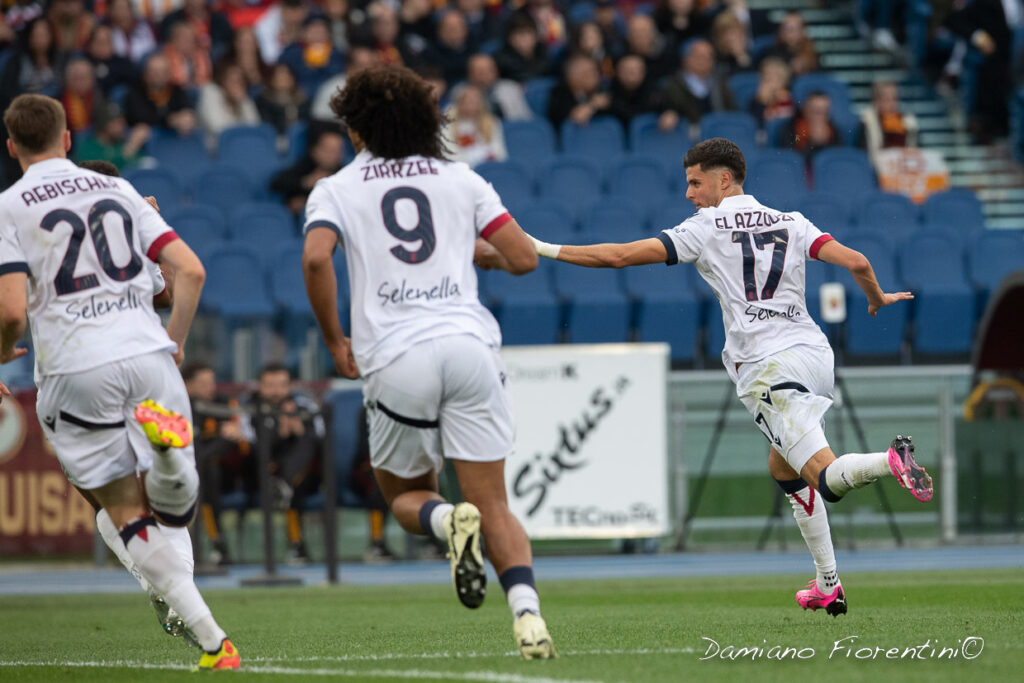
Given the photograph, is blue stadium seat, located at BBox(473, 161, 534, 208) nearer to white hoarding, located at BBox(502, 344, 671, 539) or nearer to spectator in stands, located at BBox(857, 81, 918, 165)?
white hoarding, located at BBox(502, 344, 671, 539)

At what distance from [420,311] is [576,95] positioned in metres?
13.2

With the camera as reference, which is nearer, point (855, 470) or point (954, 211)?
point (855, 470)

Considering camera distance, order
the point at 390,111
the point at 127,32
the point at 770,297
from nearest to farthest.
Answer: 1. the point at 390,111
2. the point at 770,297
3. the point at 127,32

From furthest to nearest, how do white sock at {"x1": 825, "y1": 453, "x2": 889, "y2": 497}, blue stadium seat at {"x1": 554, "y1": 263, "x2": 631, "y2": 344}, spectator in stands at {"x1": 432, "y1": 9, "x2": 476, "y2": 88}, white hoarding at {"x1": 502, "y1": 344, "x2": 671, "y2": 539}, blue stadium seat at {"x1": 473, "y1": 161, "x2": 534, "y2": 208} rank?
spectator in stands at {"x1": 432, "y1": 9, "x2": 476, "y2": 88}, blue stadium seat at {"x1": 473, "y1": 161, "x2": 534, "y2": 208}, blue stadium seat at {"x1": 554, "y1": 263, "x2": 631, "y2": 344}, white hoarding at {"x1": 502, "y1": 344, "x2": 671, "y2": 539}, white sock at {"x1": 825, "y1": 453, "x2": 889, "y2": 497}

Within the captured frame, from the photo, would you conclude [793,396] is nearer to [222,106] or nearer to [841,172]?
[841,172]

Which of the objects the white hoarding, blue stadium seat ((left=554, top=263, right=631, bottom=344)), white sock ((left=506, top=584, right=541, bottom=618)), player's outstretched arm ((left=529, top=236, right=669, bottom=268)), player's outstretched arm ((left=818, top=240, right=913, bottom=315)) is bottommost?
the white hoarding

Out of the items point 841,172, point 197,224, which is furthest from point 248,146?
point 841,172

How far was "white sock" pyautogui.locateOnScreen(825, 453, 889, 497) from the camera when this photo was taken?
23.6ft

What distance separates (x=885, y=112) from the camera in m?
18.3

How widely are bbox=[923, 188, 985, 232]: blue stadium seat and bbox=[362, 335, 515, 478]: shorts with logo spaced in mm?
12893

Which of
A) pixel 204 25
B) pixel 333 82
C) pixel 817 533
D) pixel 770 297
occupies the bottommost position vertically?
pixel 817 533

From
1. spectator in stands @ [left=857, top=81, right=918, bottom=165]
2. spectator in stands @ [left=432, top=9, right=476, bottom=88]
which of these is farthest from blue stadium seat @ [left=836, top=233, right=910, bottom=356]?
spectator in stands @ [left=432, top=9, right=476, bottom=88]

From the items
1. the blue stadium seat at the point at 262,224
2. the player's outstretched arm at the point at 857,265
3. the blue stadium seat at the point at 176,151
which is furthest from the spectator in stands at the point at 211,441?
the player's outstretched arm at the point at 857,265

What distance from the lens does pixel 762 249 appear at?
7547 mm
